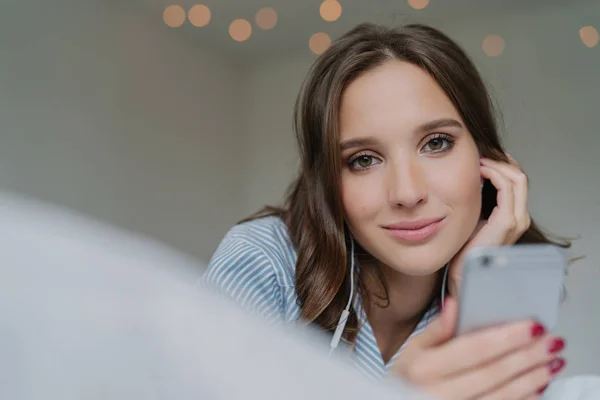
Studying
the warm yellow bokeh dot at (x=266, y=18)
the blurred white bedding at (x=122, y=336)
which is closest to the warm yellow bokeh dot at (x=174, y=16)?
the warm yellow bokeh dot at (x=266, y=18)

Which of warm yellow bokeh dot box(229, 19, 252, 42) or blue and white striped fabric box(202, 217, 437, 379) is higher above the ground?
warm yellow bokeh dot box(229, 19, 252, 42)

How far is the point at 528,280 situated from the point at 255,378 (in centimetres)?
38

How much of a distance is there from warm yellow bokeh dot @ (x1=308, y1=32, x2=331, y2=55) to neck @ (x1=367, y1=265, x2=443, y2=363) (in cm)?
171

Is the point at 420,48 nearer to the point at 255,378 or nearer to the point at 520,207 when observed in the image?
the point at 520,207

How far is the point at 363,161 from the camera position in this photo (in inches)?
30.6

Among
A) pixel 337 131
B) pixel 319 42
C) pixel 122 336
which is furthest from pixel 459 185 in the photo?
pixel 319 42

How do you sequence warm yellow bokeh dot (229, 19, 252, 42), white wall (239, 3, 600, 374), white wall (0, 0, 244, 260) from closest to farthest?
white wall (0, 0, 244, 260) < white wall (239, 3, 600, 374) < warm yellow bokeh dot (229, 19, 252, 42)

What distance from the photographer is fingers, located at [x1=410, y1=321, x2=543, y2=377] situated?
0.30 meters

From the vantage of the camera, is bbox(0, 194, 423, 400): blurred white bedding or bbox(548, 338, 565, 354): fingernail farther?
bbox(548, 338, 565, 354): fingernail

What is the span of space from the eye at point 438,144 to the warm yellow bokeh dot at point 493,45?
166 centimetres

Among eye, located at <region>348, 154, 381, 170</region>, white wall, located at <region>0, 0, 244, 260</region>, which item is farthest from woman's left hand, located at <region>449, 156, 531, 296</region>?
white wall, located at <region>0, 0, 244, 260</region>

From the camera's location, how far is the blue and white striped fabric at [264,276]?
2.38 feet

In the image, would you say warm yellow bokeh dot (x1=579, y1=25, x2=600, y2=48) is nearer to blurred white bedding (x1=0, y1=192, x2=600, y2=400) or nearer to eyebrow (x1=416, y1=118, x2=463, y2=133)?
eyebrow (x1=416, y1=118, x2=463, y2=133)

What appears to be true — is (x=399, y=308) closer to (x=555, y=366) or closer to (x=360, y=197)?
(x=360, y=197)
